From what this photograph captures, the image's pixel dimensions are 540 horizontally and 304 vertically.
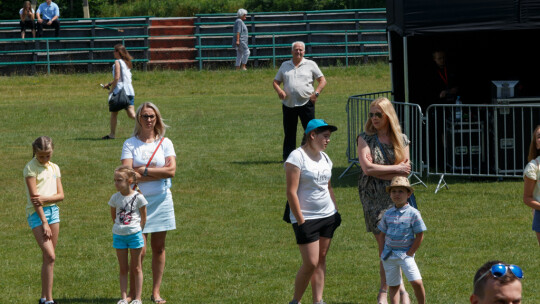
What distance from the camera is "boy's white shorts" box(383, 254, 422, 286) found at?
724 centimetres

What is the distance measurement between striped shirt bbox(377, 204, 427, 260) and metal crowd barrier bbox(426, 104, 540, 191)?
20.7ft

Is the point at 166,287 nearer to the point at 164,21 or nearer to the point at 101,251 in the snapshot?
the point at 101,251

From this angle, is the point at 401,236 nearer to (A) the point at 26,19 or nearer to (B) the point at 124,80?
(B) the point at 124,80

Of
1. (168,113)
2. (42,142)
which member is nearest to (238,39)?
(168,113)

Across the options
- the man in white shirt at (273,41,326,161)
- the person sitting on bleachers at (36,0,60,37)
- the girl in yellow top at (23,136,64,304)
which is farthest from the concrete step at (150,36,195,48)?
the girl in yellow top at (23,136,64,304)

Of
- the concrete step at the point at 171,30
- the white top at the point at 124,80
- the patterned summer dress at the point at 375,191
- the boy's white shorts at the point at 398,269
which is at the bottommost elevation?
the boy's white shorts at the point at 398,269

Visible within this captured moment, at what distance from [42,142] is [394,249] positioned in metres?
3.15

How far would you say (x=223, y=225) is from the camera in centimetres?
1192

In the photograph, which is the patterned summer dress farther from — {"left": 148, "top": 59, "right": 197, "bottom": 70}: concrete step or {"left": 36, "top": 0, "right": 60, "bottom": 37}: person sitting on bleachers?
{"left": 36, "top": 0, "right": 60, "bottom": 37}: person sitting on bleachers

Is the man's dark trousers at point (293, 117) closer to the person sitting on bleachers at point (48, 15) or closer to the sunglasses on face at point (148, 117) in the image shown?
the sunglasses on face at point (148, 117)

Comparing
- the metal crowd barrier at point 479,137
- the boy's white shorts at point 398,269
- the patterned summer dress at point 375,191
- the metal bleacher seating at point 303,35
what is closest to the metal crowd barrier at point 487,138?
the metal crowd barrier at point 479,137

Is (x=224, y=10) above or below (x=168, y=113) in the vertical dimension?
above

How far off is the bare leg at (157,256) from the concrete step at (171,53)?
26.6 meters

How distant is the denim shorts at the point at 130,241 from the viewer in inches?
313
